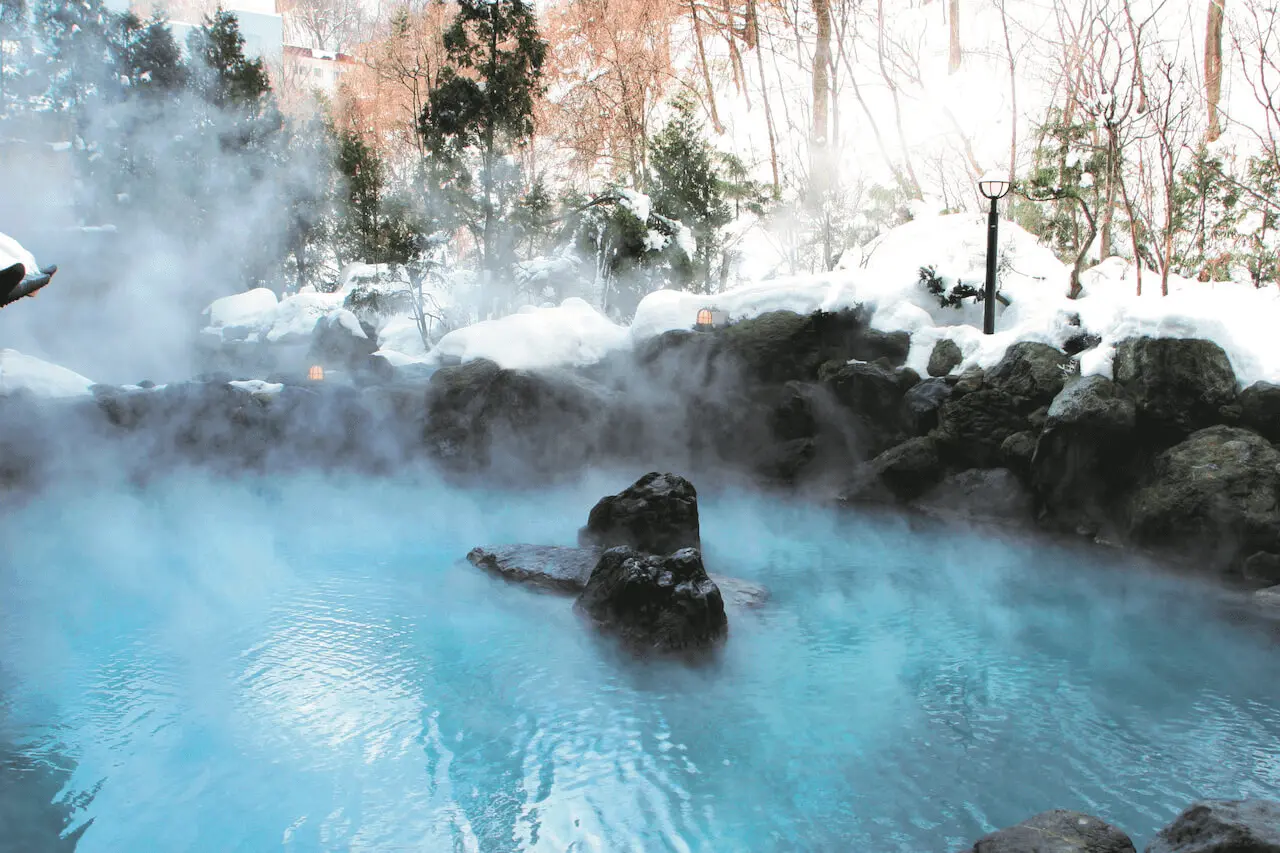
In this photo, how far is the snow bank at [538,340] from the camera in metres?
9.64

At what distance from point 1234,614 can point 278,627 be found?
588 cm

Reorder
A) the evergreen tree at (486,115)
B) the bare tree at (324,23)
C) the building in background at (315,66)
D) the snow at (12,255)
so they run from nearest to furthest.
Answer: the snow at (12,255)
the evergreen tree at (486,115)
the building in background at (315,66)
the bare tree at (324,23)

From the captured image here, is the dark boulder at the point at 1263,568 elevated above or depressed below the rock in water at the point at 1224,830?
below

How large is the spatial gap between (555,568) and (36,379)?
7071 mm

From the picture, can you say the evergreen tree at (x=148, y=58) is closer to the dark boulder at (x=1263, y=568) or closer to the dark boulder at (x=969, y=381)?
the dark boulder at (x=969, y=381)

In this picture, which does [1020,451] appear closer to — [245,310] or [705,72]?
[705,72]

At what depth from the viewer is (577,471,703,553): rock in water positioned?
6.10 m

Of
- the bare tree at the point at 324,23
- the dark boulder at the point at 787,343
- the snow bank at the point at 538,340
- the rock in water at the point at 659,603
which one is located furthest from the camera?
the bare tree at the point at 324,23

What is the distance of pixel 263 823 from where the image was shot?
9.89 feet

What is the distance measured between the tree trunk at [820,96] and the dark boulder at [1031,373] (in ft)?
25.3

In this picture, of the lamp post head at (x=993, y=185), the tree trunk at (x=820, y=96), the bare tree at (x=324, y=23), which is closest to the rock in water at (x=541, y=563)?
the lamp post head at (x=993, y=185)

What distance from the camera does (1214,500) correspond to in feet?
19.0

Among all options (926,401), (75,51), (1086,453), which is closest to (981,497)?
(1086,453)

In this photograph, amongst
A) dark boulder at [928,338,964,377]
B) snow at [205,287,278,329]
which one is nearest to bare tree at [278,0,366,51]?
snow at [205,287,278,329]
